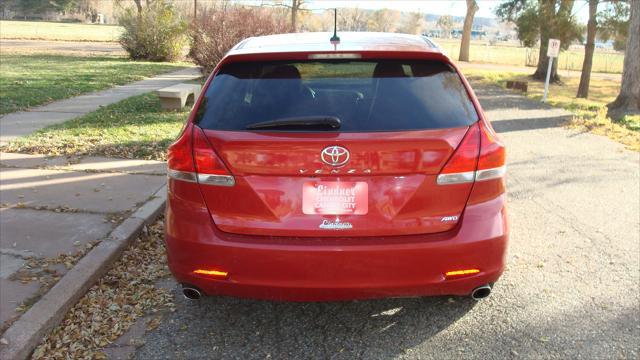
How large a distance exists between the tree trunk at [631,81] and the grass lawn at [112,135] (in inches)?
392

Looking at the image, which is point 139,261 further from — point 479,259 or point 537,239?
point 537,239

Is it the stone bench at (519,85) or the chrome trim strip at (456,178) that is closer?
the chrome trim strip at (456,178)

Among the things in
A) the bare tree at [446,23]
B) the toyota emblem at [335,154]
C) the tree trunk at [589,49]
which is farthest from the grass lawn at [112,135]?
the bare tree at [446,23]

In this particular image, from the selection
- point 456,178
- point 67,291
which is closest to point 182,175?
point 67,291

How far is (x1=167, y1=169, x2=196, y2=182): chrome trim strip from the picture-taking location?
287 centimetres

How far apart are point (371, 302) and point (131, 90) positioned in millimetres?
10762

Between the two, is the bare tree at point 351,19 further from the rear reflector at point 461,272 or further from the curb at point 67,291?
the rear reflector at point 461,272

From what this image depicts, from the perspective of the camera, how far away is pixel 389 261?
108 inches

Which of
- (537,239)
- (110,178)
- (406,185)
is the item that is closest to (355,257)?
(406,185)

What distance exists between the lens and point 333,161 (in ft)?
8.86

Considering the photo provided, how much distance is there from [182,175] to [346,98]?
3.10 feet

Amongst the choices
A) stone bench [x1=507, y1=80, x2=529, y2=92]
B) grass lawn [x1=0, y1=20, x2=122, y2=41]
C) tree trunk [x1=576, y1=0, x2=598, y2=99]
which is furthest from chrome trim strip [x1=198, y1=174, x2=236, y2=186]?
grass lawn [x1=0, y1=20, x2=122, y2=41]

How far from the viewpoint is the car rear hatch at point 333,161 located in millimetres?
2715

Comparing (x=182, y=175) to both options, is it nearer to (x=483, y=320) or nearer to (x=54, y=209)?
(x=483, y=320)
